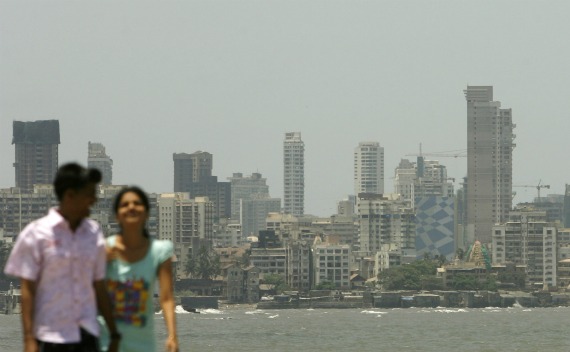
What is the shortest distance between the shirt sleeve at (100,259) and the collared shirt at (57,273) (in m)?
0.06

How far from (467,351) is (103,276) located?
47.4 m

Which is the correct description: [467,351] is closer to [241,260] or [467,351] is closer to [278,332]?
[278,332]

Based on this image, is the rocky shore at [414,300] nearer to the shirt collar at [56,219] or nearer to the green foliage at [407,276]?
the green foliage at [407,276]

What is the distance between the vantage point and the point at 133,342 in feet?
31.1

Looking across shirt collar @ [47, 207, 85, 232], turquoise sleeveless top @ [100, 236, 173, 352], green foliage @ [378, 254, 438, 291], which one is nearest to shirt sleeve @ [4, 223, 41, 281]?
shirt collar @ [47, 207, 85, 232]

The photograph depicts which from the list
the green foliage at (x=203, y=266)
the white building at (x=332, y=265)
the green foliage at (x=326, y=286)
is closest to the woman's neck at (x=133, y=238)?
the green foliage at (x=203, y=266)

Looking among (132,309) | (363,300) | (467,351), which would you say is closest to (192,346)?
(467,351)

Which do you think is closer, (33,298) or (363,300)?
(33,298)

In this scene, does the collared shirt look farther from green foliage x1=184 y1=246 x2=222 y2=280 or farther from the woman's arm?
green foliage x1=184 y1=246 x2=222 y2=280

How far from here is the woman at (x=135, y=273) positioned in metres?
9.48

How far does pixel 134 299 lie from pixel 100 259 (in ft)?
1.75

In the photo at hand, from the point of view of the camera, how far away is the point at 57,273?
886 centimetres

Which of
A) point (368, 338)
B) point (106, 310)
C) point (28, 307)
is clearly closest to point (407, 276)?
point (368, 338)

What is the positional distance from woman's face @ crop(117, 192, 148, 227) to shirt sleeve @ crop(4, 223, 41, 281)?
2.68 feet
